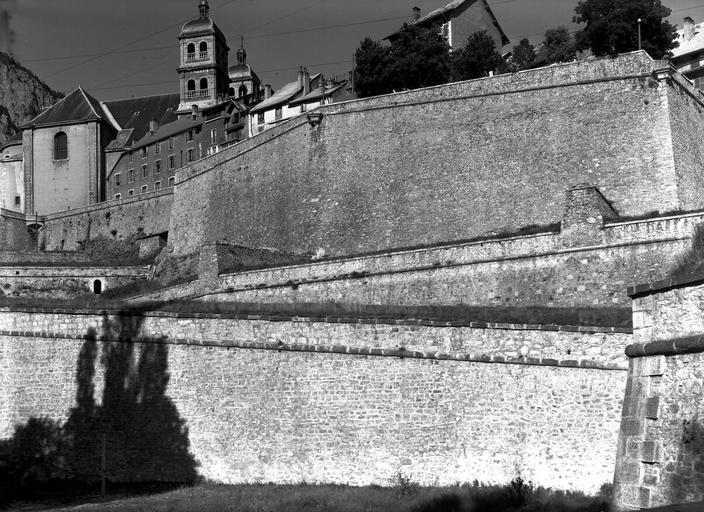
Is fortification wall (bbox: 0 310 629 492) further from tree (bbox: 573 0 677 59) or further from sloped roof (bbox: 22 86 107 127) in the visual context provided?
sloped roof (bbox: 22 86 107 127)

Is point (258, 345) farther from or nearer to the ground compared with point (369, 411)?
farther from the ground

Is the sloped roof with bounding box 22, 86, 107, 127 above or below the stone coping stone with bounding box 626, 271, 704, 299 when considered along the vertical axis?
above

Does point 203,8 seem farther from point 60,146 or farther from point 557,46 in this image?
point 557,46

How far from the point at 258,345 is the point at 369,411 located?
376cm

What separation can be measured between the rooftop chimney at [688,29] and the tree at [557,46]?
6662 mm

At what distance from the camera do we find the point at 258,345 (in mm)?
26797

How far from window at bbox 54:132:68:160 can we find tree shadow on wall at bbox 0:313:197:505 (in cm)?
4527

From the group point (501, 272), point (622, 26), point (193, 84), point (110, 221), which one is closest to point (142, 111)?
point (193, 84)

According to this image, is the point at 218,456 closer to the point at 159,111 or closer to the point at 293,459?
the point at 293,459

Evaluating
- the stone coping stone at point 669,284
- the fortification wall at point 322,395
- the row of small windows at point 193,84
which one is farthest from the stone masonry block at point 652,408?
the row of small windows at point 193,84

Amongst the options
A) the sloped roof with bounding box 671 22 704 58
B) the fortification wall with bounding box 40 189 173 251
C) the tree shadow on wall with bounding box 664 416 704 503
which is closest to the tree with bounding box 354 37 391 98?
the fortification wall with bounding box 40 189 173 251

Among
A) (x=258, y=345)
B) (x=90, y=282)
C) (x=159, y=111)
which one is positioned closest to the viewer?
(x=258, y=345)

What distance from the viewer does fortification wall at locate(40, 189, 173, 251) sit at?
59031 mm

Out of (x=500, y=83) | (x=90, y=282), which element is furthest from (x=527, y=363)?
(x=90, y=282)
